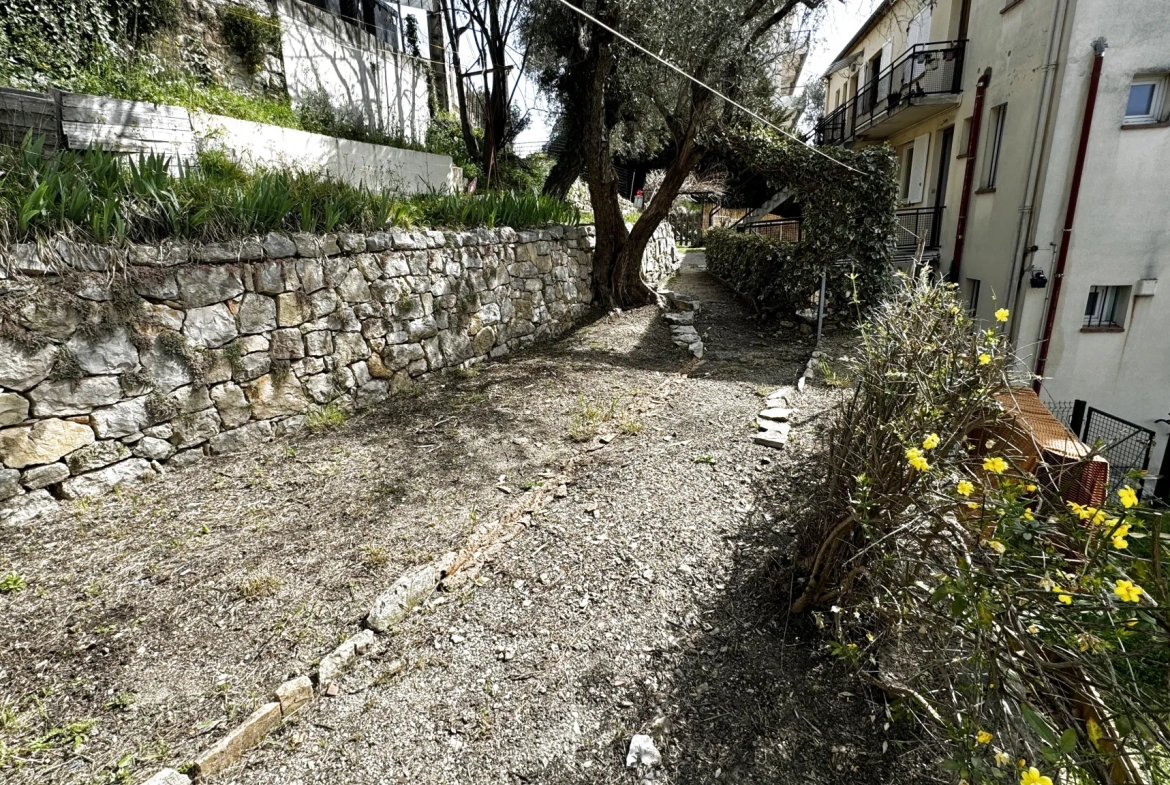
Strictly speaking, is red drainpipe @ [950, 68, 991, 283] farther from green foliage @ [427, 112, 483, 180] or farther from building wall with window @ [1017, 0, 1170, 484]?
green foliage @ [427, 112, 483, 180]

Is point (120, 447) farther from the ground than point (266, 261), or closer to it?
closer to it

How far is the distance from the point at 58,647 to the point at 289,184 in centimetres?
358

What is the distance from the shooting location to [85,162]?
374 centimetres

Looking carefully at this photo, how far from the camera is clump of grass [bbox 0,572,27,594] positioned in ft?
8.48

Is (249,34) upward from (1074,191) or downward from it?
upward

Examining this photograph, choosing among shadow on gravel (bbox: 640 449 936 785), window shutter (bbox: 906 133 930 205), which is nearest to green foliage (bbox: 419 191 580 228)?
shadow on gravel (bbox: 640 449 936 785)

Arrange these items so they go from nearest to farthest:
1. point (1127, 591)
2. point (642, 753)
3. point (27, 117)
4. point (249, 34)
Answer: point (1127, 591) < point (642, 753) < point (27, 117) < point (249, 34)

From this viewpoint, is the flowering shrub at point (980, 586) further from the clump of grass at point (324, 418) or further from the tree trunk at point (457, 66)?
the tree trunk at point (457, 66)

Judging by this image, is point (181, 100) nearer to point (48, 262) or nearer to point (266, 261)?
point (266, 261)

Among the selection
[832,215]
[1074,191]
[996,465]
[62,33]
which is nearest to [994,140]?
[1074,191]

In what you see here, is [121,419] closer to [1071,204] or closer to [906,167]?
[1071,204]

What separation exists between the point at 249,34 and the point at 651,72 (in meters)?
5.40

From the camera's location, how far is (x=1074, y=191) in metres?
7.75

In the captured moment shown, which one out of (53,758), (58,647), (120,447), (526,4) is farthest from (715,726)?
(526,4)
